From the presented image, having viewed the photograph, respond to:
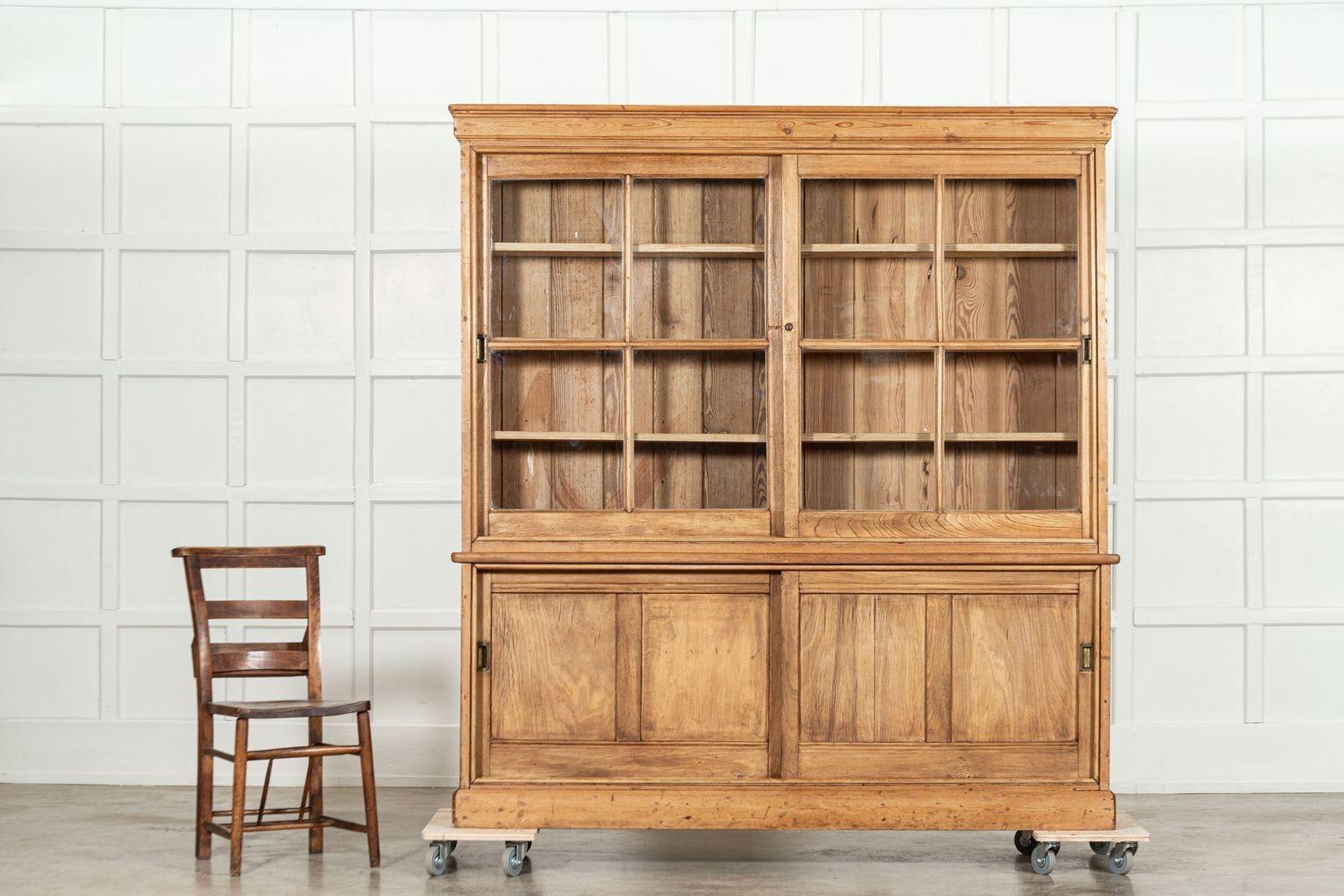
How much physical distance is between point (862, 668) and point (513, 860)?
3.68ft

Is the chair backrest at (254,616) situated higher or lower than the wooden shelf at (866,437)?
lower

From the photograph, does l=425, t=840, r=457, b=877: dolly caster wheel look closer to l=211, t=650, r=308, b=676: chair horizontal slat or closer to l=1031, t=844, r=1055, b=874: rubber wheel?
l=211, t=650, r=308, b=676: chair horizontal slat

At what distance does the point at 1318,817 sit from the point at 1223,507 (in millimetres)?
1110

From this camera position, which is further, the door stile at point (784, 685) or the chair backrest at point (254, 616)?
the chair backrest at point (254, 616)

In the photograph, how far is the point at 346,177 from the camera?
439 centimetres

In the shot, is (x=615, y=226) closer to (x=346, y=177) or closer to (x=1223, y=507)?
→ (x=346, y=177)

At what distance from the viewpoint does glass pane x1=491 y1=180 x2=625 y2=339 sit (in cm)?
347

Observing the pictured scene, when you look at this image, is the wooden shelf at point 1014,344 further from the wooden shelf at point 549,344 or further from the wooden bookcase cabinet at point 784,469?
the wooden shelf at point 549,344

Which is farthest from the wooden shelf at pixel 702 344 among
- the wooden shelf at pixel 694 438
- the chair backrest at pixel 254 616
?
the chair backrest at pixel 254 616

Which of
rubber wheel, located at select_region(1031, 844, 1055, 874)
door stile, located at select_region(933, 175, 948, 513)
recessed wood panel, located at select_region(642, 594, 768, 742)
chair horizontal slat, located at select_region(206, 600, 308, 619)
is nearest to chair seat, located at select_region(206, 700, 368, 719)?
chair horizontal slat, located at select_region(206, 600, 308, 619)

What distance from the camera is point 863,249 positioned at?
11.5ft

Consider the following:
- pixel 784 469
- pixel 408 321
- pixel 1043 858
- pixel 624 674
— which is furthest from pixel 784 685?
pixel 408 321

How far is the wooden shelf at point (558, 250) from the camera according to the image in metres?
3.47

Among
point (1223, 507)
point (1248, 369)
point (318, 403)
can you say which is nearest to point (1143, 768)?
point (1223, 507)
